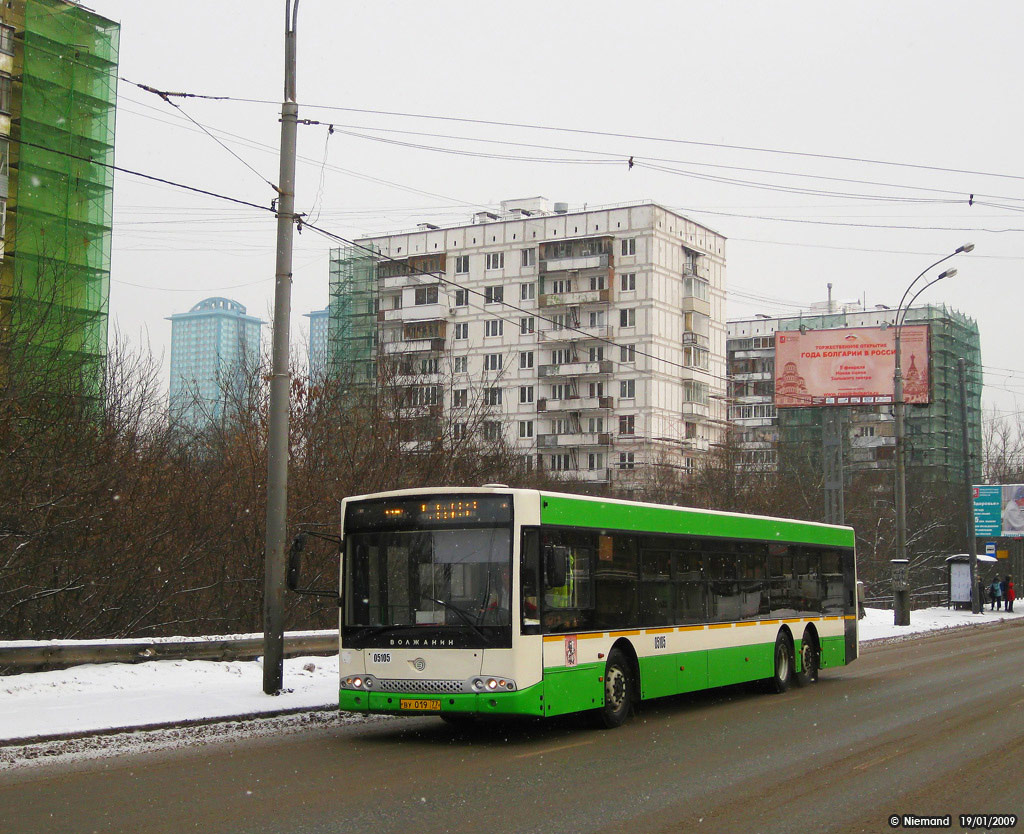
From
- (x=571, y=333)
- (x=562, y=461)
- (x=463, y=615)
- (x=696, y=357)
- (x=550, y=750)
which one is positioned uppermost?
(x=571, y=333)

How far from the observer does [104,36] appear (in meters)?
52.2

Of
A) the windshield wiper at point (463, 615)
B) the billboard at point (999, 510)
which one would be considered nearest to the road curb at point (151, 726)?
the windshield wiper at point (463, 615)

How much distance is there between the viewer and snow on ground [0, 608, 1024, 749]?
1363 centimetres

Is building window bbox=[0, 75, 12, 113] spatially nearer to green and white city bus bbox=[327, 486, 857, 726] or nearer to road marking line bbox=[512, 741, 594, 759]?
green and white city bus bbox=[327, 486, 857, 726]

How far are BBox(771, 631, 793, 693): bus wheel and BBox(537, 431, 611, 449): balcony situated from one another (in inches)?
2534

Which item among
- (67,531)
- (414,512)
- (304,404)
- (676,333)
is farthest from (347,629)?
(676,333)

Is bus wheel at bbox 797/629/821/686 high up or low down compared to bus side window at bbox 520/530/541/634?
down

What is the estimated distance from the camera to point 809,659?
21031 millimetres

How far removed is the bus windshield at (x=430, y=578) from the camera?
1318 cm

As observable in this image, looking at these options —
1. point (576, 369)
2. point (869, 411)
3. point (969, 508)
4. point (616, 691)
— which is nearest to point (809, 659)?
point (616, 691)

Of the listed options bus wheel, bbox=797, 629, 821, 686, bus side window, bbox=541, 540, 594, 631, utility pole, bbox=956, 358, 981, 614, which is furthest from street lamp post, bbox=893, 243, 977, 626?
bus side window, bbox=541, 540, 594, 631

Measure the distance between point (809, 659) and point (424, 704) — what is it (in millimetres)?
9822

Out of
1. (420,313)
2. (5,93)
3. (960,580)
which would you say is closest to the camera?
(960,580)

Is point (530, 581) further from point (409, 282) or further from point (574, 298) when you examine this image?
point (409, 282)
